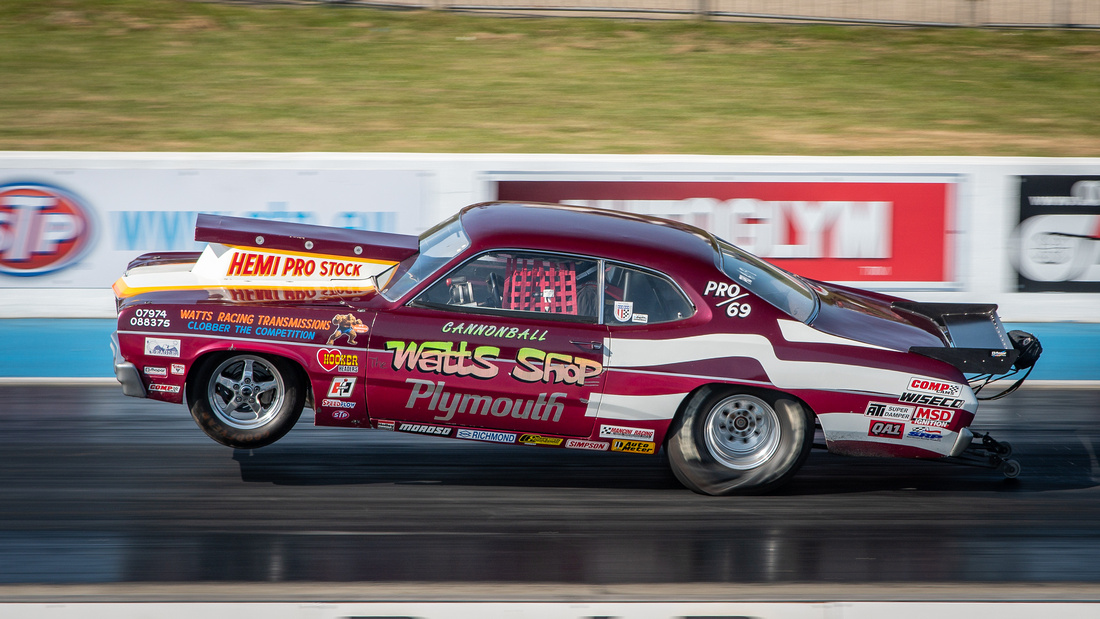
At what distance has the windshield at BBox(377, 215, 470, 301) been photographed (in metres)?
5.68

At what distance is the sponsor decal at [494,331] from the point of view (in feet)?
17.9

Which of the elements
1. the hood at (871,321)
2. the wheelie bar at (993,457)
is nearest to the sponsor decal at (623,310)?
the hood at (871,321)

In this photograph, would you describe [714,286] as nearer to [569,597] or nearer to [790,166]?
[569,597]

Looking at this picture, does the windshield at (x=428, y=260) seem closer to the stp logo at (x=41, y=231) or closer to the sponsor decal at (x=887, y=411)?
the sponsor decal at (x=887, y=411)

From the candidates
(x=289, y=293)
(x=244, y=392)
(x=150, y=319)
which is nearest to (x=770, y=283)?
(x=289, y=293)

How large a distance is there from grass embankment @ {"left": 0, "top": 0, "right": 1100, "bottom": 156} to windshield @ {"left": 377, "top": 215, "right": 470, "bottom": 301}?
6206 millimetres

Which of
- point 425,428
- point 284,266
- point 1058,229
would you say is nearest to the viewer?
point 425,428

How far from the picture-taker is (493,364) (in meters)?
5.44

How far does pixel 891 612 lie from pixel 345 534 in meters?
2.65

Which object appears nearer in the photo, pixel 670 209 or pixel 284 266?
pixel 284 266

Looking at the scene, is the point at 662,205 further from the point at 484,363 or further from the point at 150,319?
the point at 150,319

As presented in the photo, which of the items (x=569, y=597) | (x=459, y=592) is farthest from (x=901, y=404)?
(x=459, y=592)

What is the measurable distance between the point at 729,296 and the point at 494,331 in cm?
132

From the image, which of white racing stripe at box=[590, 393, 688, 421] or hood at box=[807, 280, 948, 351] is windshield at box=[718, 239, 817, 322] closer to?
hood at box=[807, 280, 948, 351]
